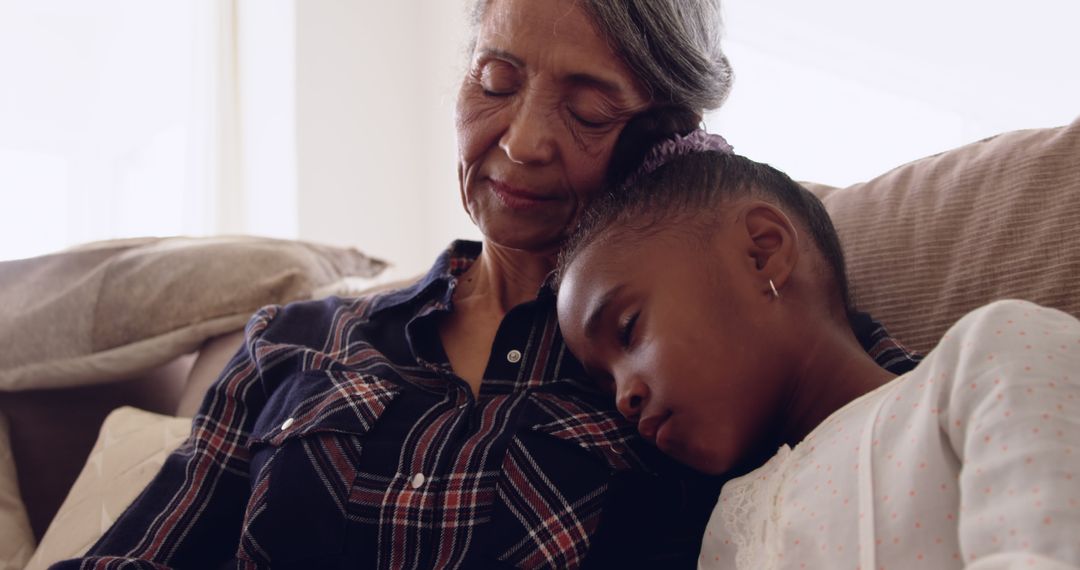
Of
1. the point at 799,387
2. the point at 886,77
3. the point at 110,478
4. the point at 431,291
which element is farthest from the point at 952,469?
the point at 886,77

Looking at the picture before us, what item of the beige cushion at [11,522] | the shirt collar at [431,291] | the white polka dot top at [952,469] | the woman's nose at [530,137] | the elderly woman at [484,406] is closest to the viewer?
the white polka dot top at [952,469]

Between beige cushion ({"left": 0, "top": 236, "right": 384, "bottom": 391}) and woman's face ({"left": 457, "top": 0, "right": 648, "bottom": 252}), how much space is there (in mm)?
636

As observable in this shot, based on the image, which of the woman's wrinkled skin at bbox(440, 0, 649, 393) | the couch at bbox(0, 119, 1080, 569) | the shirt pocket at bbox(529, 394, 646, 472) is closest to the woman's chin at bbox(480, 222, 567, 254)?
the woman's wrinkled skin at bbox(440, 0, 649, 393)

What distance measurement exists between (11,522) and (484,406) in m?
0.84

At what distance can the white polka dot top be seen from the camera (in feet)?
2.02

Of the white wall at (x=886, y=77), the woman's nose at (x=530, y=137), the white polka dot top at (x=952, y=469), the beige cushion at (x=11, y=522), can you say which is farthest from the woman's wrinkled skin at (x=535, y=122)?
the white wall at (x=886, y=77)

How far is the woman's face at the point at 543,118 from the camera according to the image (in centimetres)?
117

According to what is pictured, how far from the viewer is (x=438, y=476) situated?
1069 mm

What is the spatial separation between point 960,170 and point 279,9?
265cm

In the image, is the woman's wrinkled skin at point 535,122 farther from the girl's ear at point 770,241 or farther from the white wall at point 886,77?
the white wall at point 886,77

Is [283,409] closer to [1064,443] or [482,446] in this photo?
[482,446]

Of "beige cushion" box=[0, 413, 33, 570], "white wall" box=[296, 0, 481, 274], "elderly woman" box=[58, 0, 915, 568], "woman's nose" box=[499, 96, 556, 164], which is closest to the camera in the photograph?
"elderly woman" box=[58, 0, 915, 568]

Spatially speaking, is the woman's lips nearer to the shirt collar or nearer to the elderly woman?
the elderly woman

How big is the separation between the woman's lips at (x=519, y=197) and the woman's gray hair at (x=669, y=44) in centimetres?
19
